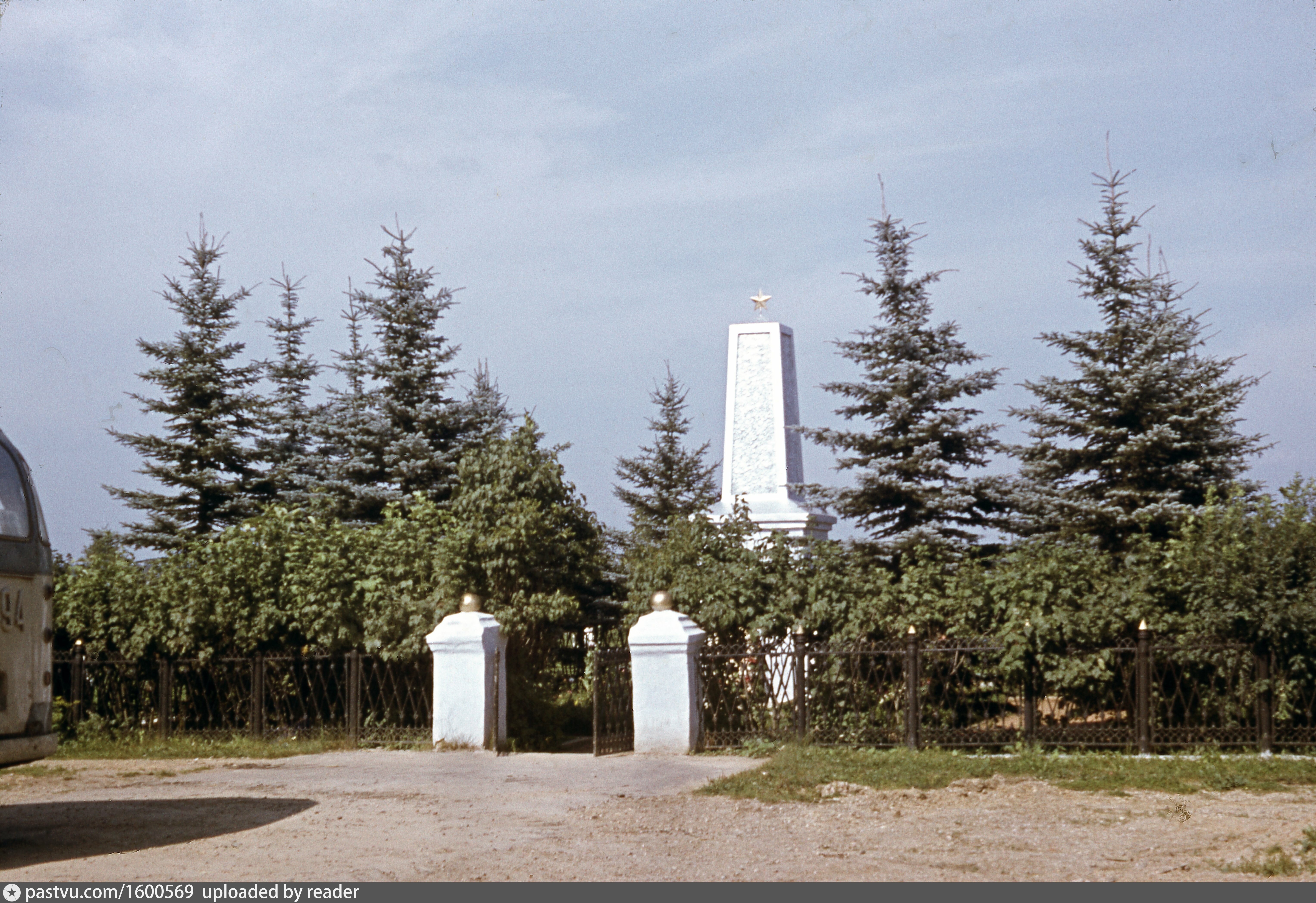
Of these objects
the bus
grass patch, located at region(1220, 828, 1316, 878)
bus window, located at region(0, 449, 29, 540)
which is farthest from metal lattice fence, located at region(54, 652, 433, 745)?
grass patch, located at region(1220, 828, 1316, 878)

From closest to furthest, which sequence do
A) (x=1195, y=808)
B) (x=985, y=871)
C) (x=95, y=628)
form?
(x=985, y=871)
(x=1195, y=808)
(x=95, y=628)

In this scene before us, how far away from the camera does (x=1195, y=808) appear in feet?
28.5

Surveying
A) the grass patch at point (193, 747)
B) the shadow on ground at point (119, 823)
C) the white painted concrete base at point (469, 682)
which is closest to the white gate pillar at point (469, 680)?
the white painted concrete base at point (469, 682)

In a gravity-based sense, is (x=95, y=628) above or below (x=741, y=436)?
below

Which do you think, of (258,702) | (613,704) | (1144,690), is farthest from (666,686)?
(258,702)

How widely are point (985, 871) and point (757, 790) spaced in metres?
3.08

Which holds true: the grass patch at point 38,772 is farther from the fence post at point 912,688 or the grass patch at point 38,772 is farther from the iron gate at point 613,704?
the fence post at point 912,688

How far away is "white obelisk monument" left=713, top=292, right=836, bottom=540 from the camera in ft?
70.7

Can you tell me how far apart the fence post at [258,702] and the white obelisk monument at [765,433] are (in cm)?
914

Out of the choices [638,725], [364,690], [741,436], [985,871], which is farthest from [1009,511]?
[985,871]

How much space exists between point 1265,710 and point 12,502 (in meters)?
10.6

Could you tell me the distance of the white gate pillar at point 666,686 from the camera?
12.5 m

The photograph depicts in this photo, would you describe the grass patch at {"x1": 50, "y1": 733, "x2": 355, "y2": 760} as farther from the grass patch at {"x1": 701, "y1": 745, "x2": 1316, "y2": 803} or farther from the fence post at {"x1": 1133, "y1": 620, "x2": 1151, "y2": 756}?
the fence post at {"x1": 1133, "y1": 620, "x2": 1151, "y2": 756}

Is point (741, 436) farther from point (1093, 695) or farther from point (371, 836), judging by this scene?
point (371, 836)
